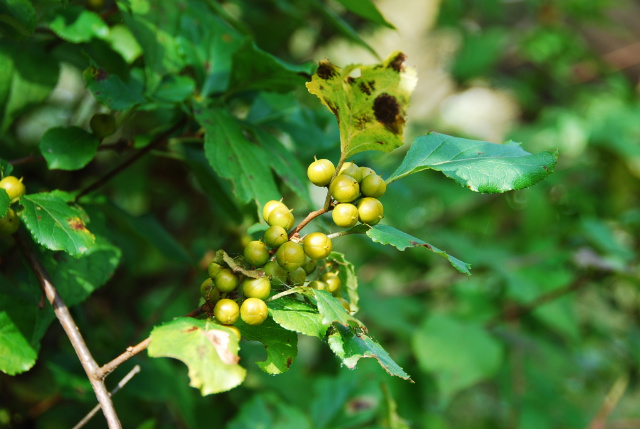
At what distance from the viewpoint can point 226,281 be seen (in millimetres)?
524

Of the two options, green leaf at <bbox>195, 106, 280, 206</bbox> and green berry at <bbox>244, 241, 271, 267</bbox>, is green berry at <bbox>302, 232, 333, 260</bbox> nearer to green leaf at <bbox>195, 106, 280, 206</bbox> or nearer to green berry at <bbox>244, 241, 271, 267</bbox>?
green berry at <bbox>244, 241, 271, 267</bbox>

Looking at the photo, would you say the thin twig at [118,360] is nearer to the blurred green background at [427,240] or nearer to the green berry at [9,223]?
the green berry at [9,223]

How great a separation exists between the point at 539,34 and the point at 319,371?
6.06 feet

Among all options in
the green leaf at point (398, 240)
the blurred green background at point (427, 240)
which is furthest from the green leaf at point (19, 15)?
the green leaf at point (398, 240)

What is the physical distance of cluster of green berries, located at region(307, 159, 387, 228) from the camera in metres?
0.53

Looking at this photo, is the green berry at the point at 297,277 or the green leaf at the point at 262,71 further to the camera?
the green leaf at the point at 262,71

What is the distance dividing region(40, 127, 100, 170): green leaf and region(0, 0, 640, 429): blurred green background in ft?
0.29

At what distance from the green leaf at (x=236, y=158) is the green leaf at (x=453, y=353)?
1.10 meters

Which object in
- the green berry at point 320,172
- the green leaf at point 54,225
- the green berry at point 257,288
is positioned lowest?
the green leaf at point 54,225

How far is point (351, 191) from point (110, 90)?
371 mm

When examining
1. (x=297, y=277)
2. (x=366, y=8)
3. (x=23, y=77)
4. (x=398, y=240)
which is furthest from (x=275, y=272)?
(x=23, y=77)

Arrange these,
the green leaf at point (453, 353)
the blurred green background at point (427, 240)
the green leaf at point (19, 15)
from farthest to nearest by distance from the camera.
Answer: the green leaf at point (453, 353) < the blurred green background at point (427, 240) < the green leaf at point (19, 15)

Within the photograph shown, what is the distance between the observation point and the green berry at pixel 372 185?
0.54m

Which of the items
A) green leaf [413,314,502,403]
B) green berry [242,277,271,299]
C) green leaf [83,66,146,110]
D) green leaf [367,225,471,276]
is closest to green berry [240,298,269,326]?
green berry [242,277,271,299]
